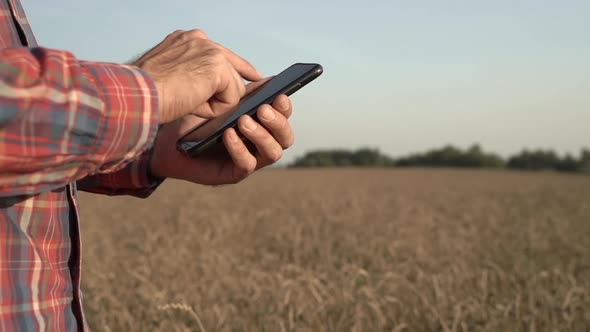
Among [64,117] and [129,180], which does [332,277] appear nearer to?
[129,180]

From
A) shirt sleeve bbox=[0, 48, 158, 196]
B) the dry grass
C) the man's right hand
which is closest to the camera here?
shirt sleeve bbox=[0, 48, 158, 196]

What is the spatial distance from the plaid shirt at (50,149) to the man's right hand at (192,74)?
50 mm

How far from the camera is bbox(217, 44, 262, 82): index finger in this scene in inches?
47.5

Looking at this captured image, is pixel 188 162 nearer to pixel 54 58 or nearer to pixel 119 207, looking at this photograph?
pixel 54 58

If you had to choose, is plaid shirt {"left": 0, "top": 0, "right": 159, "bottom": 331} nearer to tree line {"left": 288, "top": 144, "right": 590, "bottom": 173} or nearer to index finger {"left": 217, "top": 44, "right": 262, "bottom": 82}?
index finger {"left": 217, "top": 44, "right": 262, "bottom": 82}

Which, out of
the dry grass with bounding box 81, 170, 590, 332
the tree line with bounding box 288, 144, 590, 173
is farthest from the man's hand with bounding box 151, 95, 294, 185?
the tree line with bounding box 288, 144, 590, 173

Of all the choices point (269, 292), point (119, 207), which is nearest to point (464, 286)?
point (269, 292)

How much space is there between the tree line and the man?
53794 millimetres

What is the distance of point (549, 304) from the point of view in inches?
113

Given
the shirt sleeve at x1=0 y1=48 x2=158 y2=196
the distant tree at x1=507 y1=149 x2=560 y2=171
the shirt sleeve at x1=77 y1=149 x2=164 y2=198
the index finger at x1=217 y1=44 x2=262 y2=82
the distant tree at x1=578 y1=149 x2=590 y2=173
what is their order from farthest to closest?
1. the distant tree at x1=507 y1=149 x2=560 y2=171
2. the distant tree at x1=578 y1=149 x2=590 y2=173
3. the shirt sleeve at x1=77 y1=149 x2=164 y2=198
4. the index finger at x1=217 y1=44 x2=262 y2=82
5. the shirt sleeve at x1=0 y1=48 x2=158 y2=196

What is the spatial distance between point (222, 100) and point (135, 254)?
3.93 m

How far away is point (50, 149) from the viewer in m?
0.91

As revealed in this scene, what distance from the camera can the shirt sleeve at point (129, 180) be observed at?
5.38ft

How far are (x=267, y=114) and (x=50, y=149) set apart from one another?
1.56 ft
